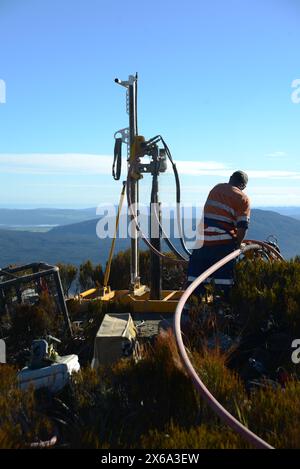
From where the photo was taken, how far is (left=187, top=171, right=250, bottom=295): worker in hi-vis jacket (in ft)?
20.9

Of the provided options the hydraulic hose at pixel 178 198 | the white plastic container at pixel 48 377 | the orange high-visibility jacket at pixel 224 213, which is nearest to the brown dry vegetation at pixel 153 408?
the white plastic container at pixel 48 377

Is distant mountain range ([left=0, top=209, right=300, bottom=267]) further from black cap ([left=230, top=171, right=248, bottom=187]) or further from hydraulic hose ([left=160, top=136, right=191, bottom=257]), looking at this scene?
black cap ([left=230, top=171, right=248, bottom=187])

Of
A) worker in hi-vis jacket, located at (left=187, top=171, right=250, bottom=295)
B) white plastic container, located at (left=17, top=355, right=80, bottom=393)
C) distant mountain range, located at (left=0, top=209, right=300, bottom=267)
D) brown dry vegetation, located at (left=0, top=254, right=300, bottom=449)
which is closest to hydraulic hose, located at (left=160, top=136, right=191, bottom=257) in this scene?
worker in hi-vis jacket, located at (left=187, top=171, right=250, bottom=295)

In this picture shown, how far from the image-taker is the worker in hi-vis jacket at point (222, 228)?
636cm

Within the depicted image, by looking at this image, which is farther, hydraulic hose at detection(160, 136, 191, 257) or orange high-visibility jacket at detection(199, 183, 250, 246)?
hydraulic hose at detection(160, 136, 191, 257)

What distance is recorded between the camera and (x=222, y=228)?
645 cm

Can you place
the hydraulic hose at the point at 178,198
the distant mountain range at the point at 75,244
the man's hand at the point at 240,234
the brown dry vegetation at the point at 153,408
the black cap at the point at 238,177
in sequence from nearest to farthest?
the brown dry vegetation at the point at 153,408, the man's hand at the point at 240,234, the black cap at the point at 238,177, the hydraulic hose at the point at 178,198, the distant mountain range at the point at 75,244

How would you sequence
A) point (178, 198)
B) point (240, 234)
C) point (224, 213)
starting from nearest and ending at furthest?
point (240, 234)
point (224, 213)
point (178, 198)

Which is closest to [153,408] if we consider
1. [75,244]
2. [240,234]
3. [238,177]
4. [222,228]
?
[240,234]

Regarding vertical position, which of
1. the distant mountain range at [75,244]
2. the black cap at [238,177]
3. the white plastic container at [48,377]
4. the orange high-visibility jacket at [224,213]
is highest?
the black cap at [238,177]

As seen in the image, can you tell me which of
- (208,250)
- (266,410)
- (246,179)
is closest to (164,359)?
(266,410)

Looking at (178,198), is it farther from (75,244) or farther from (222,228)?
(75,244)

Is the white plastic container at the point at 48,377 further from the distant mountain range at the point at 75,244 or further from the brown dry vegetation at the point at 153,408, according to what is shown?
the distant mountain range at the point at 75,244
